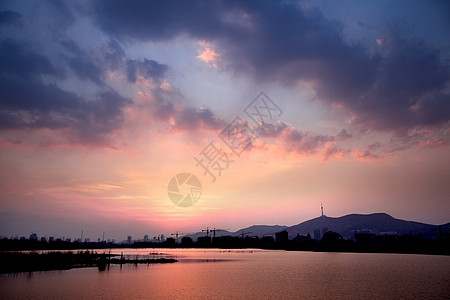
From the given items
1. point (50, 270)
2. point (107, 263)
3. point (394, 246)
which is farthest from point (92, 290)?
point (394, 246)

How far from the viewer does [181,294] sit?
117 feet

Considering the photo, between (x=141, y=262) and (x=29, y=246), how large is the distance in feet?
413

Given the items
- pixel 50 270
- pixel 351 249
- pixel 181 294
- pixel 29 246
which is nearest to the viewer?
pixel 181 294

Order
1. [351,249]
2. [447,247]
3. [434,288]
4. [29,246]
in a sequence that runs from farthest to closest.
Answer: [351,249] → [29,246] → [447,247] → [434,288]

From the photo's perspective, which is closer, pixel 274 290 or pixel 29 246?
pixel 274 290

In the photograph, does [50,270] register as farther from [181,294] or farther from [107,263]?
[181,294]

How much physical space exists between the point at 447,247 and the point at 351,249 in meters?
68.3

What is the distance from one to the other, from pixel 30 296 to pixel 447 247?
16911 centimetres

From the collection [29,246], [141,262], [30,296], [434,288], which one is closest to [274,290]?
[434,288]

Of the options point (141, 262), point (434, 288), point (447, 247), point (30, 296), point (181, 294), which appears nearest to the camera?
point (30, 296)

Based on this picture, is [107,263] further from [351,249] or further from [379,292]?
[351,249]

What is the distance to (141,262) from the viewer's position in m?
82.6

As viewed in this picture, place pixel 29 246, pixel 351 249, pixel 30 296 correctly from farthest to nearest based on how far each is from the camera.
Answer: pixel 351 249 < pixel 29 246 < pixel 30 296

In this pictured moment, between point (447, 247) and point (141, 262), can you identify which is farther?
point (447, 247)
